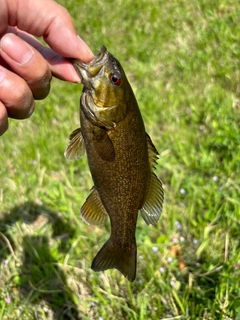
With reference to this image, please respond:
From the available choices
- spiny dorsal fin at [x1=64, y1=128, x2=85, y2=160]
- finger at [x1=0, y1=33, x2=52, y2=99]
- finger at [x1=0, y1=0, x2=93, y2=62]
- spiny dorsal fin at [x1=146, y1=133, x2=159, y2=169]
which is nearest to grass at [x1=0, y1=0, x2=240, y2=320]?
spiny dorsal fin at [x1=146, y1=133, x2=159, y2=169]

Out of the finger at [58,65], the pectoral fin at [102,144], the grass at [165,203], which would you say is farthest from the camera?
the grass at [165,203]

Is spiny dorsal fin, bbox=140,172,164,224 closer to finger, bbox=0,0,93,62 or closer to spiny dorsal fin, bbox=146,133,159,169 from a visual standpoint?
spiny dorsal fin, bbox=146,133,159,169

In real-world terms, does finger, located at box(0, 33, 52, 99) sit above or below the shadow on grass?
above

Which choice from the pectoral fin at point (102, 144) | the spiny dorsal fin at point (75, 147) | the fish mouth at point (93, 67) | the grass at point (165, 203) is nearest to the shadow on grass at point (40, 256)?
the grass at point (165, 203)

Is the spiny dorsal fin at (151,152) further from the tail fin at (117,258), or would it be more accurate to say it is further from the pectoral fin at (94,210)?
the tail fin at (117,258)

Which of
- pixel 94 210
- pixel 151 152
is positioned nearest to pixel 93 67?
pixel 151 152

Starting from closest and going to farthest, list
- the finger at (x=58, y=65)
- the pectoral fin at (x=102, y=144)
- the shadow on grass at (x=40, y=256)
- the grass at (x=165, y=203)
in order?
the pectoral fin at (x=102, y=144) < the finger at (x=58, y=65) < the grass at (x=165, y=203) < the shadow on grass at (x=40, y=256)

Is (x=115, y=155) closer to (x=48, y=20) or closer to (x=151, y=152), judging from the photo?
(x=151, y=152)
